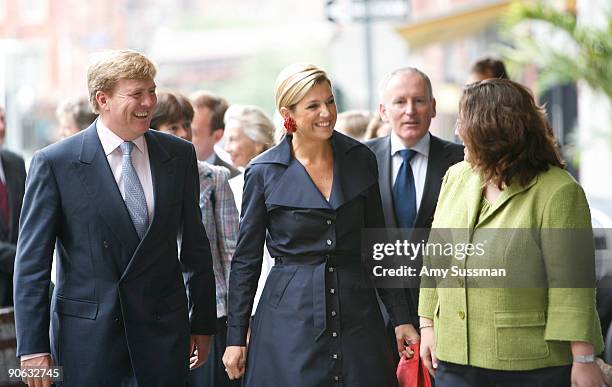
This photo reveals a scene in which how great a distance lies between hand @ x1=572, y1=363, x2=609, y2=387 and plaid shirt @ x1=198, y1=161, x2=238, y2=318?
2191mm

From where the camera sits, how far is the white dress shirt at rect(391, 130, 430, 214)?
6.33 metres

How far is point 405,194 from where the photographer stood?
6.25 meters

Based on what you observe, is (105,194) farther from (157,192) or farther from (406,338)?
(406,338)

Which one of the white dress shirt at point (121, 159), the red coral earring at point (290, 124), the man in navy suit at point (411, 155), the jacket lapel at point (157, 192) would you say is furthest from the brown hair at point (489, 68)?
the white dress shirt at point (121, 159)

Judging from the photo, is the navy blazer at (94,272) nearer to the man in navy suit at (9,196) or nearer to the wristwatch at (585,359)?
the wristwatch at (585,359)

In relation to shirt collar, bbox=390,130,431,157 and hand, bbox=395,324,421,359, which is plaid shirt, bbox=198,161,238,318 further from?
hand, bbox=395,324,421,359

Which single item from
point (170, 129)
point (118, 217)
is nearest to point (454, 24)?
point (170, 129)

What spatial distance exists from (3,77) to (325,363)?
20.6 m

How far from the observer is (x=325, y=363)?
16.9 feet

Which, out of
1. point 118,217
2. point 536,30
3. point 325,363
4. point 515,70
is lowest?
point 325,363

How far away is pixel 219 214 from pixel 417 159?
1067 mm

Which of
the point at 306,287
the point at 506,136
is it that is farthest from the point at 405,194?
the point at 506,136

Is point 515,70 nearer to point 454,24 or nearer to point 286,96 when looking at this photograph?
point 454,24

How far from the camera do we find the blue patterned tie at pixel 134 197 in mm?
5137
